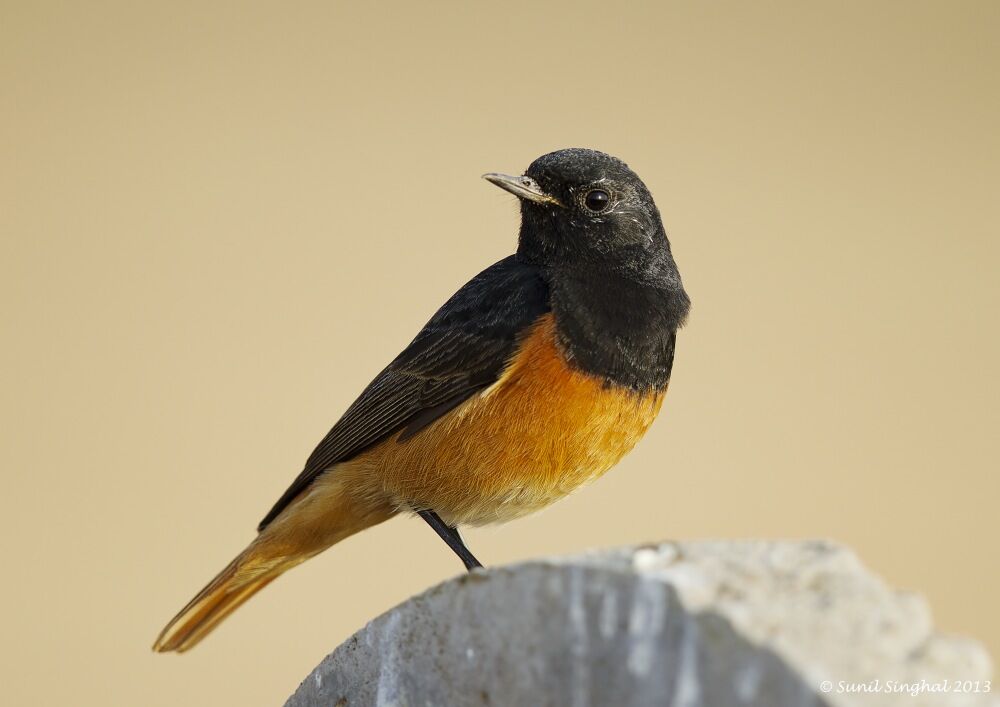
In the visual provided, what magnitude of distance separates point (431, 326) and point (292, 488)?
93cm

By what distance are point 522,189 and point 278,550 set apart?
1844mm

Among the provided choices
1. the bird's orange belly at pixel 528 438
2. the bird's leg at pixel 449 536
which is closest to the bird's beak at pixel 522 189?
the bird's orange belly at pixel 528 438

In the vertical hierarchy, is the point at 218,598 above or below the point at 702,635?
below

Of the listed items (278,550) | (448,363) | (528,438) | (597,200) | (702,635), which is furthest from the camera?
(278,550)

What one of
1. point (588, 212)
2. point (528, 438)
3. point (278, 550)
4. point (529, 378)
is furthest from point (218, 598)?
point (588, 212)

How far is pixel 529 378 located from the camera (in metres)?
4.01

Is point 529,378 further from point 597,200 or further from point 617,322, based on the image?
point 597,200

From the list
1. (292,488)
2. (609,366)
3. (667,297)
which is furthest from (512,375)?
(292,488)

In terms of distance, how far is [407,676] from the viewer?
2342 millimetres

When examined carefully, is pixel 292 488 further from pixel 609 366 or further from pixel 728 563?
pixel 728 563

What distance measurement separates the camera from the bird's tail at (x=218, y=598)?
188 inches

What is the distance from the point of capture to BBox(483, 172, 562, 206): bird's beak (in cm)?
425

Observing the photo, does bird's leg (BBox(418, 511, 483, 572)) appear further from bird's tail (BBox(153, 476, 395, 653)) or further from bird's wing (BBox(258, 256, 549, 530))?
bird's wing (BBox(258, 256, 549, 530))

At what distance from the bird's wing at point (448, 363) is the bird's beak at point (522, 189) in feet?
0.87
